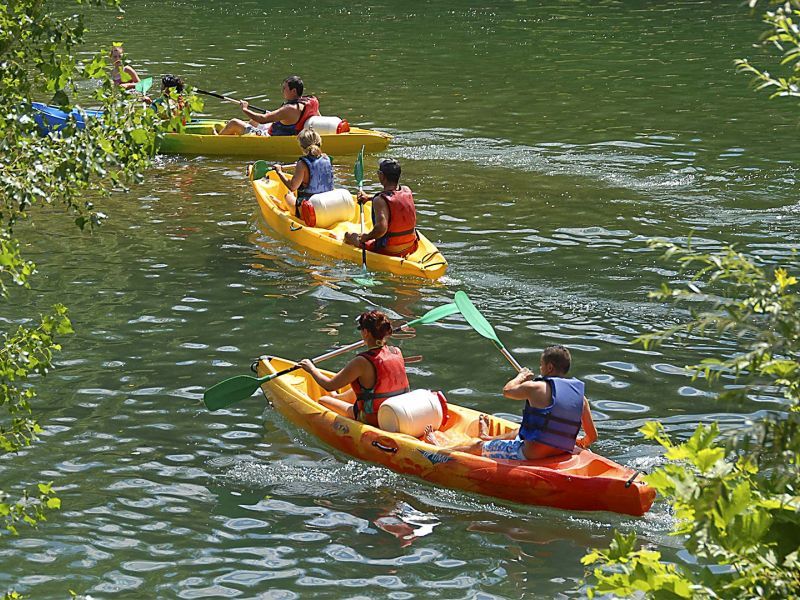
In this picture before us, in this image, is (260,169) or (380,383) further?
(260,169)

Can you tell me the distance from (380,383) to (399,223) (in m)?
4.16

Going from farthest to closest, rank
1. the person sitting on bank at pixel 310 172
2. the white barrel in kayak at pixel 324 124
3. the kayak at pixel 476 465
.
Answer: the white barrel in kayak at pixel 324 124, the person sitting on bank at pixel 310 172, the kayak at pixel 476 465

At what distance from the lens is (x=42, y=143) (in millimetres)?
6453

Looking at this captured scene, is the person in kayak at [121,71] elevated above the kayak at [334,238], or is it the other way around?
the person in kayak at [121,71]

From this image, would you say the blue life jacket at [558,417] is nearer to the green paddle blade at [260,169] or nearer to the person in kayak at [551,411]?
the person in kayak at [551,411]

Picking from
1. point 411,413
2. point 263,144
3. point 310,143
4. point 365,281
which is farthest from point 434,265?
point 263,144

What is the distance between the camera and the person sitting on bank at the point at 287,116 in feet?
61.1

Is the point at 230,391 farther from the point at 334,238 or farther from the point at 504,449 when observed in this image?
the point at 334,238

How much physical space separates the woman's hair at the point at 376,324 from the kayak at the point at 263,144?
375 inches

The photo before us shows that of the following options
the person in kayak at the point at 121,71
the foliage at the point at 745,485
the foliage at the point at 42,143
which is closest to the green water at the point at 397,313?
the person in kayak at the point at 121,71

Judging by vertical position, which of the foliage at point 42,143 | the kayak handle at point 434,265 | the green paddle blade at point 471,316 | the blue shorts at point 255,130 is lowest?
the kayak handle at point 434,265

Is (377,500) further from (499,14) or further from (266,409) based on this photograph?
(499,14)

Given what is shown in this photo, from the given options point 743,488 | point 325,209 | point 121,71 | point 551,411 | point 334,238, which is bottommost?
point 551,411

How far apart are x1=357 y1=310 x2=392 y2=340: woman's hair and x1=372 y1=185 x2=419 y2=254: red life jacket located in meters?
3.98
